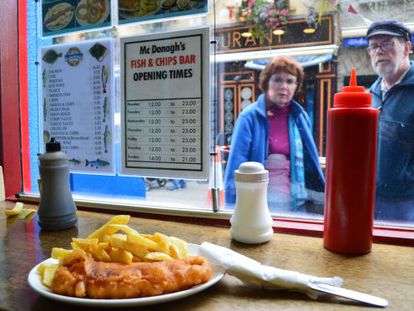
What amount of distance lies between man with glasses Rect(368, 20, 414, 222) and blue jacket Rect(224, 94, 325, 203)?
0.21 metres

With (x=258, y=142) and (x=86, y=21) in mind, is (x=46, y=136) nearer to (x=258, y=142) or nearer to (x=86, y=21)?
(x=86, y=21)

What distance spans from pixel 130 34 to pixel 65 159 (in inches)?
21.7

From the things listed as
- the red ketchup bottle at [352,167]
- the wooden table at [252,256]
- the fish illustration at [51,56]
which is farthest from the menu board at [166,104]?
the red ketchup bottle at [352,167]

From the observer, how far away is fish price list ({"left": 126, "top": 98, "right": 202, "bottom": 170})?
1332 mm

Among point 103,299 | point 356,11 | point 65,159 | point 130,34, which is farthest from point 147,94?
point 103,299

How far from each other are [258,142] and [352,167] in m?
0.45

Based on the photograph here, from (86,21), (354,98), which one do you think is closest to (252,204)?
(354,98)

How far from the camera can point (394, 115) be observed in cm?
117

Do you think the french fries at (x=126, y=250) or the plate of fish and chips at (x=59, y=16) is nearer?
the french fries at (x=126, y=250)

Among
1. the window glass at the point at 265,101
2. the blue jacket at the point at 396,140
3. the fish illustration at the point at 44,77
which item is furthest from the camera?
the fish illustration at the point at 44,77

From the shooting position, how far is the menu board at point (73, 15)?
150 centimetres

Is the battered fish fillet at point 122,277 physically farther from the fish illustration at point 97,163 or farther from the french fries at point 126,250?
the fish illustration at point 97,163

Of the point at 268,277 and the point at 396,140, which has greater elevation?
the point at 396,140

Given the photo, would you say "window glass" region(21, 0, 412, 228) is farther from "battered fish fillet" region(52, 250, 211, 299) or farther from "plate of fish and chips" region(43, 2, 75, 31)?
"battered fish fillet" region(52, 250, 211, 299)
